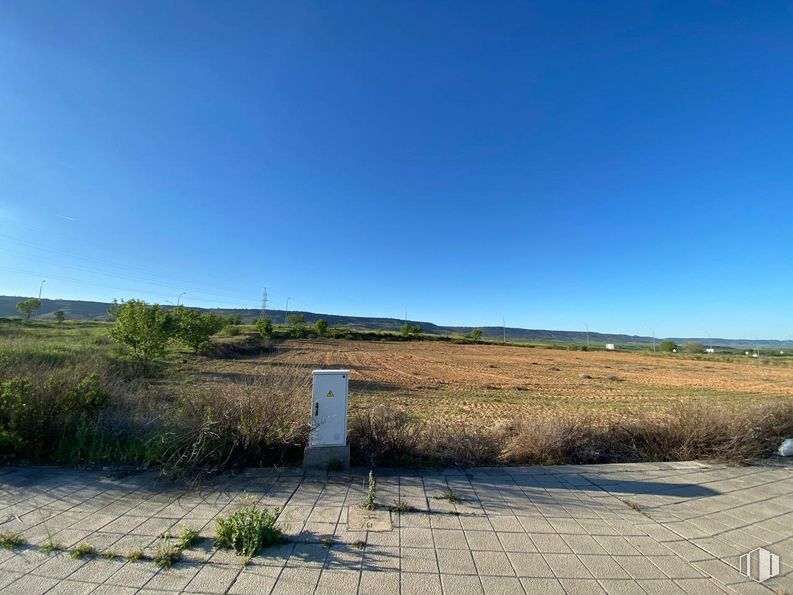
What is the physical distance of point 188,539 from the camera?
2.79 metres

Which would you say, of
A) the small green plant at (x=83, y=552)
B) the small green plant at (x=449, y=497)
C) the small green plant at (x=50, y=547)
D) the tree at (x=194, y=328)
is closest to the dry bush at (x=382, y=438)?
the small green plant at (x=449, y=497)

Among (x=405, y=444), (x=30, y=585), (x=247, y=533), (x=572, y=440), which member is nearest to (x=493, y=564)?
(x=247, y=533)

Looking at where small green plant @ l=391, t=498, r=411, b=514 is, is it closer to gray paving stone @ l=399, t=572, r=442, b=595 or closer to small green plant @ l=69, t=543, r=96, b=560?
gray paving stone @ l=399, t=572, r=442, b=595

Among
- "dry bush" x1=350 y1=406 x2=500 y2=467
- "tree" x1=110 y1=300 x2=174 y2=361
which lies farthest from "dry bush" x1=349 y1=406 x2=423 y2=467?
"tree" x1=110 y1=300 x2=174 y2=361

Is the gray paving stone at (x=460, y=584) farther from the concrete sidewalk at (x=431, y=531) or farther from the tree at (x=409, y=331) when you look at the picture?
the tree at (x=409, y=331)

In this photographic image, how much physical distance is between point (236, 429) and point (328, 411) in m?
1.19

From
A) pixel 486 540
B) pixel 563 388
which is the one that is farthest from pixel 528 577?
pixel 563 388

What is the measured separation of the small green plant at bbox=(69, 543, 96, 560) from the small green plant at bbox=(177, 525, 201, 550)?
596 millimetres

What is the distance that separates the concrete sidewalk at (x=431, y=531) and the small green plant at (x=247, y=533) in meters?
0.08

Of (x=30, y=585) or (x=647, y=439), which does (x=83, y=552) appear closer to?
(x=30, y=585)

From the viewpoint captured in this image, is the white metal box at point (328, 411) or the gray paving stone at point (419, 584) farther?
the white metal box at point (328, 411)

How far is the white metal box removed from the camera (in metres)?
4.40

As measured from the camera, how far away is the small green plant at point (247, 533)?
2719 mm

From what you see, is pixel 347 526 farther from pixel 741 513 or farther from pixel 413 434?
pixel 741 513
